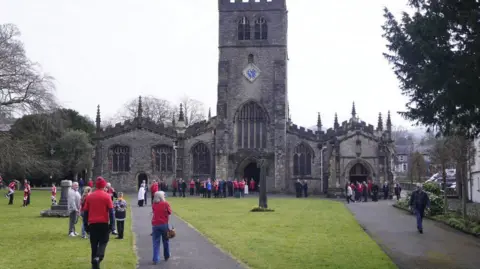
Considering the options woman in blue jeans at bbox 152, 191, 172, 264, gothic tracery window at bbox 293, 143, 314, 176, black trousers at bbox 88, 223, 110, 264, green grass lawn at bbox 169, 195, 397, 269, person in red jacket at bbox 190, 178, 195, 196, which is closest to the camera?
black trousers at bbox 88, 223, 110, 264

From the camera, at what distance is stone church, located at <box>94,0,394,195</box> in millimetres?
52719

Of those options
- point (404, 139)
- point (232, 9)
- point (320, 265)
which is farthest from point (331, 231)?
point (404, 139)

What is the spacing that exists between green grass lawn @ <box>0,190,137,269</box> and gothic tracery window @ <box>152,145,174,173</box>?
1273 inches

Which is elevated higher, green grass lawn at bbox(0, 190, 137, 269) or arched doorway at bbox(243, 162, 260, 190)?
arched doorway at bbox(243, 162, 260, 190)

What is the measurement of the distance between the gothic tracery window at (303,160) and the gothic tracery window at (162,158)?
38.3 feet

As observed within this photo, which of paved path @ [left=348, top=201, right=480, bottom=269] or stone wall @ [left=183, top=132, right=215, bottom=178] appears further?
stone wall @ [left=183, top=132, right=215, bottom=178]

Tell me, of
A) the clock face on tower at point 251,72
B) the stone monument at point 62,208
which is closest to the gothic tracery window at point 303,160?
the clock face on tower at point 251,72

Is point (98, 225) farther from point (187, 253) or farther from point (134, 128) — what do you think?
point (134, 128)

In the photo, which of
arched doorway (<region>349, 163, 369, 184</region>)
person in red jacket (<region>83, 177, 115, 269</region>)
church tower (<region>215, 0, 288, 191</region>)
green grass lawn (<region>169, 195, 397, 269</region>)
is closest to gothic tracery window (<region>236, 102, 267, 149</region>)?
church tower (<region>215, 0, 288, 191</region>)

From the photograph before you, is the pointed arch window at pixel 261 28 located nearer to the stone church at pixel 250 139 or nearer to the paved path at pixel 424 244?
the stone church at pixel 250 139

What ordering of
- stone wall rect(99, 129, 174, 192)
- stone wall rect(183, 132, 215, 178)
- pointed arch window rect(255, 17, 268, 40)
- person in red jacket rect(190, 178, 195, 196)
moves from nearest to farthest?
person in red jacket rect(190, 178, 195, 196)
stone wall rect(183, 132, 215, 178)
pointed arch window rect(255, 17, 268, 40)
stone wall rect(99, 129, 174, 192)

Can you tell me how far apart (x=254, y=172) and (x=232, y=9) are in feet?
50.6

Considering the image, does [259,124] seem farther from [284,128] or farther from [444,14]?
[444,14]

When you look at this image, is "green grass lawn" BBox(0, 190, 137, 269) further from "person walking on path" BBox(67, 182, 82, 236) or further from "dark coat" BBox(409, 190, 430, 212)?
"dark coat" BBox(409, 190, 430, 212)
